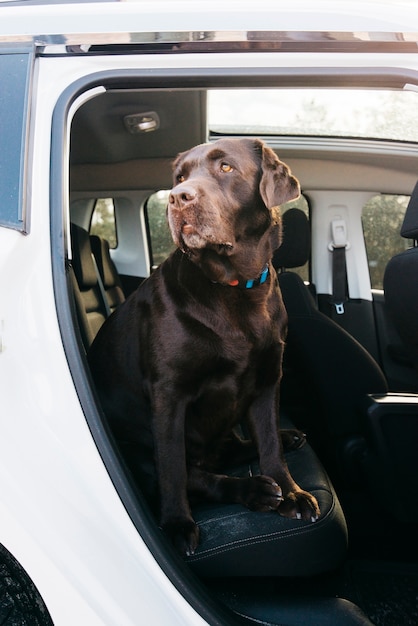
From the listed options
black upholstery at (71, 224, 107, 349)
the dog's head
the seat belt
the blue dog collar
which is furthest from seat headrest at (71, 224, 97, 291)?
the seat belt

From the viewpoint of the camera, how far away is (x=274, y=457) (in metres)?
1.99

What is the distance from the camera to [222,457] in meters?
2.19

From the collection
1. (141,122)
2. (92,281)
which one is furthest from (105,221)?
(141,122)

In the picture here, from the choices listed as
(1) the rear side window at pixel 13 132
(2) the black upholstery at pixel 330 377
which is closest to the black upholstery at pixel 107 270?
(2) the black upholstery at pixel 330 377

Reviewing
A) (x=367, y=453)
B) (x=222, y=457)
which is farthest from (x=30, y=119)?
(x=367, y=453)

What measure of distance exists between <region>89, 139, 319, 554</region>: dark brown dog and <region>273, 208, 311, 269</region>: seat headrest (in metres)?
1.20

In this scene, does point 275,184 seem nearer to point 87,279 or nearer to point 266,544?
point 266,544

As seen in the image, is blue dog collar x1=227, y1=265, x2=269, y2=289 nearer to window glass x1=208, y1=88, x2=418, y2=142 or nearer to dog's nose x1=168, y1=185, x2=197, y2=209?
dog's nose x1=168, y1=185, x2=197, y2=209

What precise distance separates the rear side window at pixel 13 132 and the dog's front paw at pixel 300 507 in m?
0.99

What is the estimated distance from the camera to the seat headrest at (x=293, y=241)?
3.32m

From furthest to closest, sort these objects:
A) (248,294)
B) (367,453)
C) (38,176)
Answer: (367,453)
(248,294)
(38,176)

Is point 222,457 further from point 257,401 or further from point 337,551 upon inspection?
point 337,551

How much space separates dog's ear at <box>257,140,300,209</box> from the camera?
1.97m

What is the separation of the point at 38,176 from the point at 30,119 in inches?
5.1
